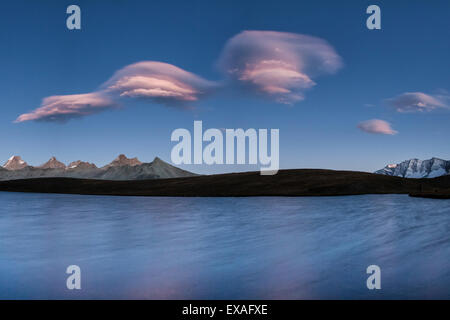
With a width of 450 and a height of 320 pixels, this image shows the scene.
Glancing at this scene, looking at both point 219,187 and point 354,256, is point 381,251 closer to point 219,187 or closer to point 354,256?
point 354,256

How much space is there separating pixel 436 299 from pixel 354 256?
8.30m

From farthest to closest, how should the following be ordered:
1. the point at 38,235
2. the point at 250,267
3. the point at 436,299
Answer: the point at 38,235, the point at 250,267, the point at 436,299

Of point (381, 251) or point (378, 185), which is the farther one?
point (378, 185)

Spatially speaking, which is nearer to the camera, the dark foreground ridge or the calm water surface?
the calm water surface

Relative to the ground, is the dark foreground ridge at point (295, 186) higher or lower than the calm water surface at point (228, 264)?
higher

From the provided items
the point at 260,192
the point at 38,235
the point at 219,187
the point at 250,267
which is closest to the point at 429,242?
the point at 250,267

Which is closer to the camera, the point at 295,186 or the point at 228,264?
the point at 228,264

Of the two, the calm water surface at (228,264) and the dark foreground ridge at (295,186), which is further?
the dark foreground ridge at (295,186)

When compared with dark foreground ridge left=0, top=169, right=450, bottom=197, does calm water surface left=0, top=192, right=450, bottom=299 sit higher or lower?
lower

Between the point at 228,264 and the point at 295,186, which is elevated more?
the point at 295,186

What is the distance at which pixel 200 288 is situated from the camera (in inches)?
568
